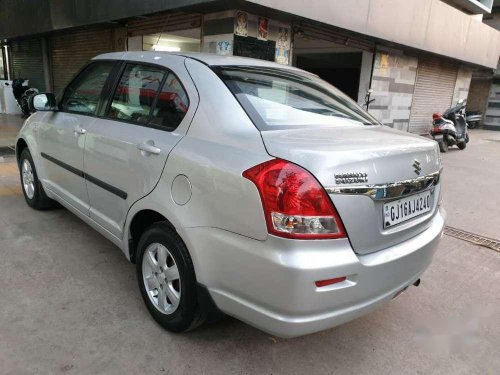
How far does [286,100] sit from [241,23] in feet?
16.3

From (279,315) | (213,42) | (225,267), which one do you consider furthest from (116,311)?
(213,42)

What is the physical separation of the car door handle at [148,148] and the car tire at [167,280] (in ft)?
1.41

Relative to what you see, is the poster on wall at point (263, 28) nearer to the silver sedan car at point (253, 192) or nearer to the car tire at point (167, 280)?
the silver sedan car at point (253, 192)

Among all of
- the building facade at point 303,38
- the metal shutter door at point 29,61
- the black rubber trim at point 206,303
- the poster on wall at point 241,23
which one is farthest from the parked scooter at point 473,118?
the black rubber trim at point 206,303

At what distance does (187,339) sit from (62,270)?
131 cm

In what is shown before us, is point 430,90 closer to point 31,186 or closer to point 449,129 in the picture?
point 449,129

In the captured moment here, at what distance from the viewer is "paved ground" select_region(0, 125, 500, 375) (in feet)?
7.29

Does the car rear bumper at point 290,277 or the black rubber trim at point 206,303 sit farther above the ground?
the car rear bumper at point 290,277

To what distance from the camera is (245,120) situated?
212 cm

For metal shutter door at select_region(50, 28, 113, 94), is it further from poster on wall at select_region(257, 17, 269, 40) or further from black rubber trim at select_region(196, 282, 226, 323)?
black rubber trim at select_region(196, 282, 226, 323)

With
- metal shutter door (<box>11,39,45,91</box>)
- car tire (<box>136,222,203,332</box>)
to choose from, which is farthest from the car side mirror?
metal shutter door (<box>11,39,45,91</box>)

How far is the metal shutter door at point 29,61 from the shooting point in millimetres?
13623

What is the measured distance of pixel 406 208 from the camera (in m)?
2.21

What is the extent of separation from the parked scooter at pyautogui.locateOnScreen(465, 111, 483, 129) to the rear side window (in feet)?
55.5
